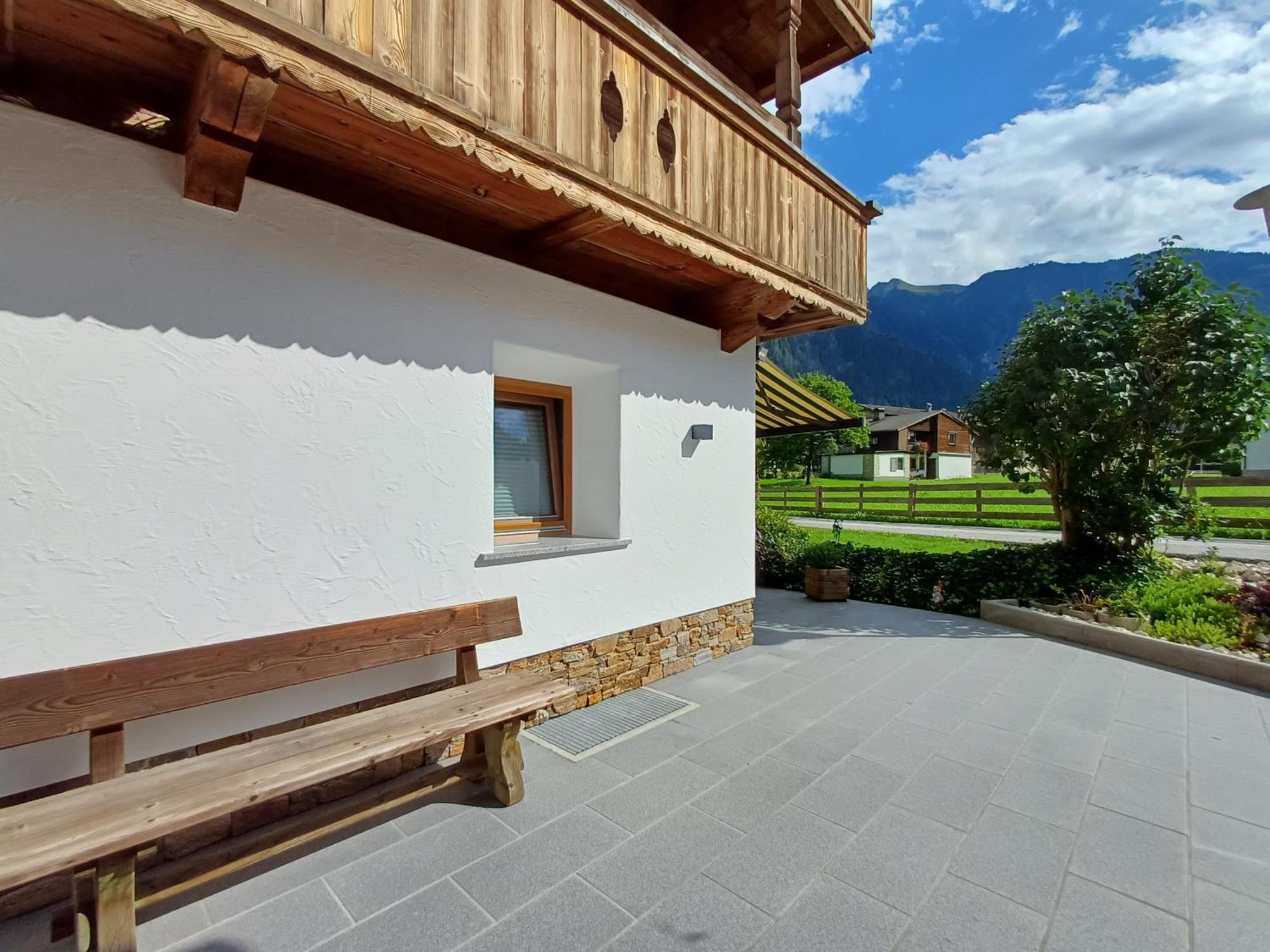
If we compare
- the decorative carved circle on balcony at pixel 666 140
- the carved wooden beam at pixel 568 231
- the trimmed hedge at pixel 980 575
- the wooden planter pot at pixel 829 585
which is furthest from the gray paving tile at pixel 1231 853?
the wooden planter pot at pixel 829 585

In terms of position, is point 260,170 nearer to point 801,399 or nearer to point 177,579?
point 177,579

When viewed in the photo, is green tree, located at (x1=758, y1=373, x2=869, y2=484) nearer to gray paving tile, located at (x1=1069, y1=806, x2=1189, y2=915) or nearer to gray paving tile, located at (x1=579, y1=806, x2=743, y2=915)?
gray paving tile, located at (x1=1069, y1=806, x2=1189, y2=915)

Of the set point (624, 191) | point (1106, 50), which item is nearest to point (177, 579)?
point (624, 191)

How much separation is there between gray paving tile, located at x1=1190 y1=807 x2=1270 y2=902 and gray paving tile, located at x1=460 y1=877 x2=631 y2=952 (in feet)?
7.98

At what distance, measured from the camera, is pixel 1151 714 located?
13.3ft

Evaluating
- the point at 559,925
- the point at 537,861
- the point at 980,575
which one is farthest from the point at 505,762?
the point at 980,575

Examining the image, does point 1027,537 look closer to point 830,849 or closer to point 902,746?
point 902,746

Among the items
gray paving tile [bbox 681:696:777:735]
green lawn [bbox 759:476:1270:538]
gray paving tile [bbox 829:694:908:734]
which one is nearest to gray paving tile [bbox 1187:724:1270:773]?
gray paving tile [bbox 829:694:908:734]

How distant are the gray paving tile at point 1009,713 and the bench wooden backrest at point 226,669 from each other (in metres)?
3.29

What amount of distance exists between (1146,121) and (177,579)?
49.1 meters

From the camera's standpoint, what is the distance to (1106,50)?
1441cm

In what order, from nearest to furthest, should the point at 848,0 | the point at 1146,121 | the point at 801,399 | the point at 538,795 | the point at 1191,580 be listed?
1. the point at 538,795
2. the point at 848,0
3. the point at 1191,580
4. the point at 801,399
5. the point at 1146,121

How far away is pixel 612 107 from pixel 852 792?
159 inches

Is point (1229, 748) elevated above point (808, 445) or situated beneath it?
situated beneath
